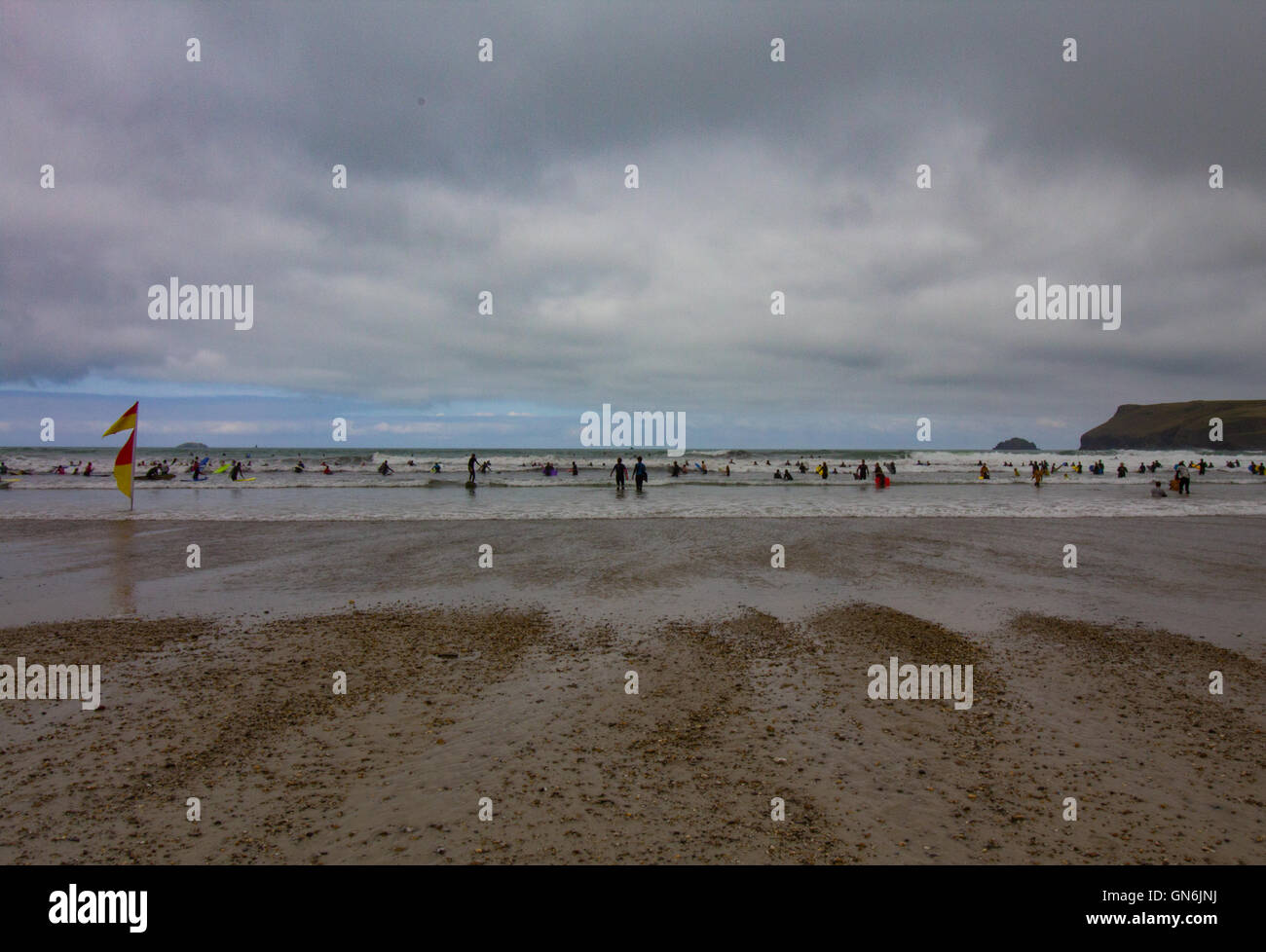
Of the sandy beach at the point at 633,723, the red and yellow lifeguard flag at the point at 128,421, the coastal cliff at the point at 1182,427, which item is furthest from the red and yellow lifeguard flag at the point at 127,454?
the coastal cliff at the point at 1182,427

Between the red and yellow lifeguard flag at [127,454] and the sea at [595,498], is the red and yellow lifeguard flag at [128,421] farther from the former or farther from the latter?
the sea at [595,498]

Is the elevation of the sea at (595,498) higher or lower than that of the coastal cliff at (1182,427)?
lower

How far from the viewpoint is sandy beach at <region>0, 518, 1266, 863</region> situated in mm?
4242

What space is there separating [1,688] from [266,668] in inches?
108

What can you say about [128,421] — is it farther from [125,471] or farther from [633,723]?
[633,723]

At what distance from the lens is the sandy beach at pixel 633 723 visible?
4.24 metres

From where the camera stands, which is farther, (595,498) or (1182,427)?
(1182,427)

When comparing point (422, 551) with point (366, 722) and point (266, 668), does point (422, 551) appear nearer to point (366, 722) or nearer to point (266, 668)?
point (266, 668)

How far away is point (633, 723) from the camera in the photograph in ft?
20.3

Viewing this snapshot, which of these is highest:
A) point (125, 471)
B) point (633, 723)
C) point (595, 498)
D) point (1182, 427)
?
point (1182, 427)

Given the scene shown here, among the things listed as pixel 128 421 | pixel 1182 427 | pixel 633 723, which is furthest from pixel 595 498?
pixel 1182 427

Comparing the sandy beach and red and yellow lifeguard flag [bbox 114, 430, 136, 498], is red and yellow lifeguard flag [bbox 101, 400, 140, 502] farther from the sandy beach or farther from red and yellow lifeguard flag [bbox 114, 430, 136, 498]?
the sandy beach

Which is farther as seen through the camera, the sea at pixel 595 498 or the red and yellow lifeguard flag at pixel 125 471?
the sea at pixel 595 498

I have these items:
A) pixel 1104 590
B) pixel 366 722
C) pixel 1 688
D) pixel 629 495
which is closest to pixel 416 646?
pixel 366 722
